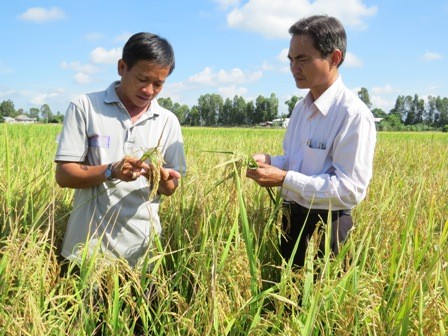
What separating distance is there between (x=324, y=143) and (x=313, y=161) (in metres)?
0.09

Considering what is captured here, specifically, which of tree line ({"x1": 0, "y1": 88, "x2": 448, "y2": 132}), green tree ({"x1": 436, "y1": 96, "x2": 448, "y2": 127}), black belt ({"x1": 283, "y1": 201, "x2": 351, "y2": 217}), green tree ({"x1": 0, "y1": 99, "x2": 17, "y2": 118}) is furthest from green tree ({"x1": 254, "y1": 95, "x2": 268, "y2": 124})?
black belt ({"x1": 283, "y1": 201, "x2": 351, "y2": 217})

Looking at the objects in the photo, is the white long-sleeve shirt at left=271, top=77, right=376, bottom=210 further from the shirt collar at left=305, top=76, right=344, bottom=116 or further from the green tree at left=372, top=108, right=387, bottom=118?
the green tree at left=372, top=108, right=387, bottom=118

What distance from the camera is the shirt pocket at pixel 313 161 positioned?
1.72 m

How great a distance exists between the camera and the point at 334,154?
166 cm

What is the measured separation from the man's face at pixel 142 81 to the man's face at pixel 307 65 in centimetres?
50

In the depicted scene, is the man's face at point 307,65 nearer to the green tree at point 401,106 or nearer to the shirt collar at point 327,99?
the shirt collar at point 327,99

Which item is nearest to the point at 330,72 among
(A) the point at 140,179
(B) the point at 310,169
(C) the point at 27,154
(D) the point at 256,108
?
(B) the point at 310,169

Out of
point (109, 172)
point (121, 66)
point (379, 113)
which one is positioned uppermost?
point (379, 113)

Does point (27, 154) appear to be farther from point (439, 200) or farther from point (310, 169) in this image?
point (439, 200)

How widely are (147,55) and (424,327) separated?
1282mm

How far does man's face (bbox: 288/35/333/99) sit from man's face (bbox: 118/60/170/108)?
500 mm

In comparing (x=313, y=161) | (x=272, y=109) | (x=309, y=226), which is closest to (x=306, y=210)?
Answer: (x=309, y=226)

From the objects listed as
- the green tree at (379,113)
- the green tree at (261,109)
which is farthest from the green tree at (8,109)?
the green tree at (379,113)

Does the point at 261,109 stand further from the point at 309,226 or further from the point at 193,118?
the point at 309,226
